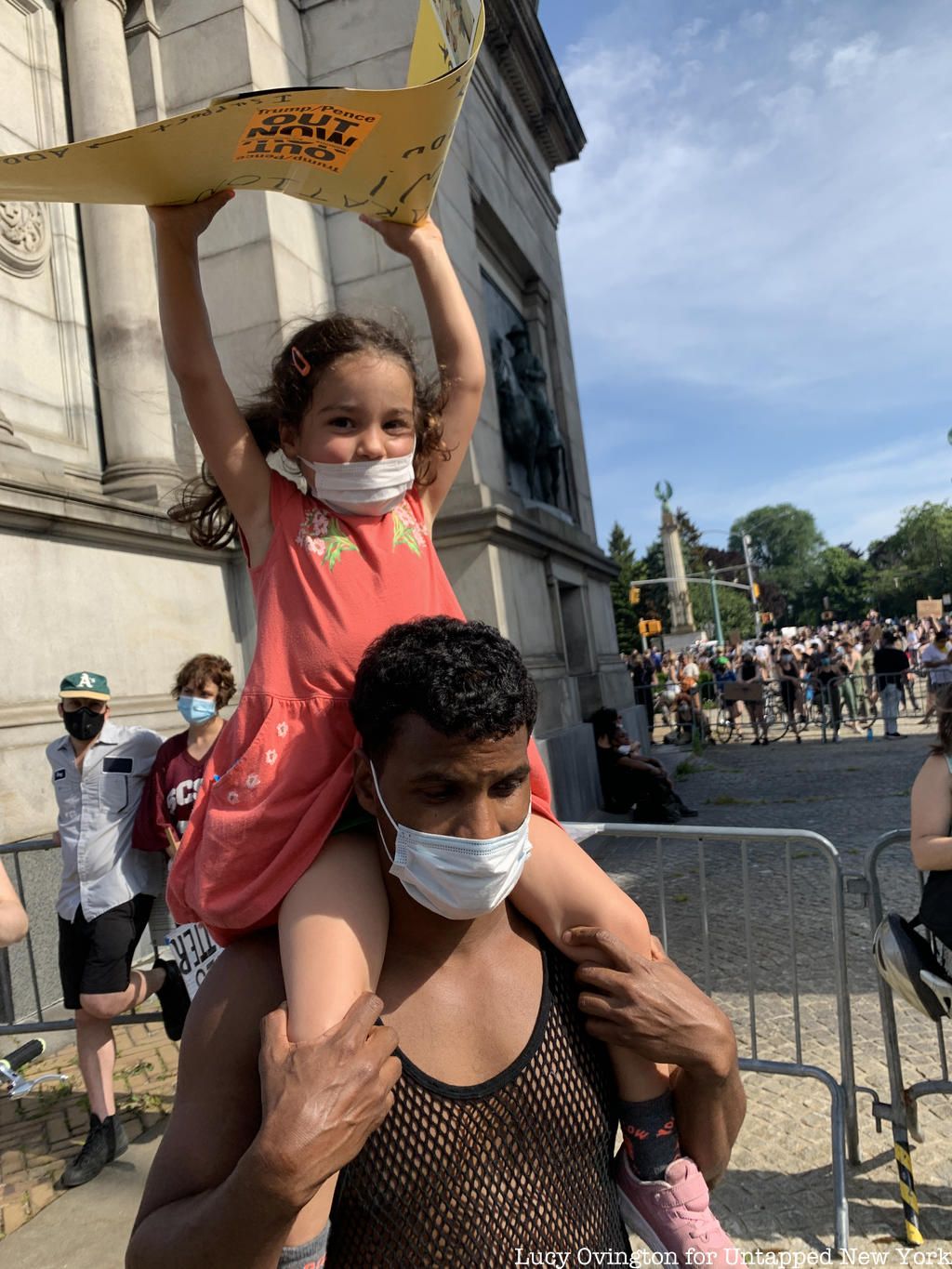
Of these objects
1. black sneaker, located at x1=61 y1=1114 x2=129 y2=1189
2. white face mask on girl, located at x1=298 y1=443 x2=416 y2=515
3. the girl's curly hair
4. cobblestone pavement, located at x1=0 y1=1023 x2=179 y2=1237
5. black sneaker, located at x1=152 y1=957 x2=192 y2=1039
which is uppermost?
the girl's curly hair

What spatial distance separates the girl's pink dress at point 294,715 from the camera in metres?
1.53

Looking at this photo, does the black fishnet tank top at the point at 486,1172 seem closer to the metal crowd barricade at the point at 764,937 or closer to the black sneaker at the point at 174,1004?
the metal crowd barricade at the point at 764,937

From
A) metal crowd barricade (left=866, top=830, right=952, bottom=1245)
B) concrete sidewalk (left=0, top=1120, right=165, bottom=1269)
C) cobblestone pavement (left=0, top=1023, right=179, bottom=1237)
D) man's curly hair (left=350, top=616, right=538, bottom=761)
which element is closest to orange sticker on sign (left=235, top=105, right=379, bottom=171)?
man's curly hair (left=350, top=616, right=538, bottom=761)

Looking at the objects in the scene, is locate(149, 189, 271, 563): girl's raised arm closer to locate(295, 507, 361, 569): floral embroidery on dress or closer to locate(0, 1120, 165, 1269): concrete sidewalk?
locate(295, 507, 361, 569): floral embroidery on dress

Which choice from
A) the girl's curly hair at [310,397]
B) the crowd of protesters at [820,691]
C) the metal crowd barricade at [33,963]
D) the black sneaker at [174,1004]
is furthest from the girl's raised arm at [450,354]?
the crowd of protesters at [820,691]

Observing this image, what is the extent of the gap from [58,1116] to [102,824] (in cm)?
145

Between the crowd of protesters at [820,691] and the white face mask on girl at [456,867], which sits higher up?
the white face mask on girl at [456,867]

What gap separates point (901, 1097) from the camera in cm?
338

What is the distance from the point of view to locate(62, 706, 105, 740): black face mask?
431 cm

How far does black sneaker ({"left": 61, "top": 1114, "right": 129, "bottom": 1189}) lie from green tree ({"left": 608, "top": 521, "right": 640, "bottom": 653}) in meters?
40.1

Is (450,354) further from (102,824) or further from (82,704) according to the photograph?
(102,824)

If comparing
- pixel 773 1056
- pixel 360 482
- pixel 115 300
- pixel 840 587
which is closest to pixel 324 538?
pixel 360 482

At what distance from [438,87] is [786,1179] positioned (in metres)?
3.73

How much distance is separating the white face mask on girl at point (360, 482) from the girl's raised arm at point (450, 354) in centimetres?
24
